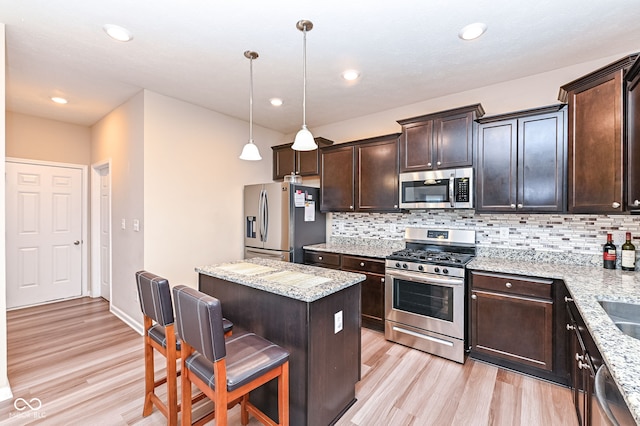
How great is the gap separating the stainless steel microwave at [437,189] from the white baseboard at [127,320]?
3.29 meters

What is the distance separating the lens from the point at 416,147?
10.7 feet

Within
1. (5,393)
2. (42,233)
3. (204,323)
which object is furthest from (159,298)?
(42,233)

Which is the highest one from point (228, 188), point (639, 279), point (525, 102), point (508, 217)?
point (525, 102)

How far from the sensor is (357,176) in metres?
3.79

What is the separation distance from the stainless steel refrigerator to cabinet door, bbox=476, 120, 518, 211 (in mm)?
2057

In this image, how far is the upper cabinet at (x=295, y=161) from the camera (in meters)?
4.24

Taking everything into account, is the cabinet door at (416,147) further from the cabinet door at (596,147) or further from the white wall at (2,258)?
the white wall at (2,258)

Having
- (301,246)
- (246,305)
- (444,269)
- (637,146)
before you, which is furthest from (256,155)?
(637,146)

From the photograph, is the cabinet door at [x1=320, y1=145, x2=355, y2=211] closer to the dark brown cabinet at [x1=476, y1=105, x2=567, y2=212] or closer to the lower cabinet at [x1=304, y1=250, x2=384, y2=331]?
the lower cabinet at [x1=304, y1=250, x2=384, y2=331]

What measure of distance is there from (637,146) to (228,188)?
3.92 metres

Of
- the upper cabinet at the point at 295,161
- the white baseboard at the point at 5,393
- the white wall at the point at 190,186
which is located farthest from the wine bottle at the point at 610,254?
the white baseboard at the point at 5,393

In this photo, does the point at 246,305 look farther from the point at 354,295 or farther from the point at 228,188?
the point at 228,188

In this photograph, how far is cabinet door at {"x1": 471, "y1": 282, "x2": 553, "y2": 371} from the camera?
2.34 metres

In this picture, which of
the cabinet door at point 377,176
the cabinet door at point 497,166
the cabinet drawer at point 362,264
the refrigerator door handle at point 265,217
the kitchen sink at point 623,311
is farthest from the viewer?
the refrigerator door handle at point 265,217
